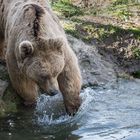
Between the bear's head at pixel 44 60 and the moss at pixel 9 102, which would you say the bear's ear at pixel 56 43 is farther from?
the moss at pixel 9 102

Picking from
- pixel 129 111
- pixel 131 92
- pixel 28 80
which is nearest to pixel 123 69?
pixel 131 92

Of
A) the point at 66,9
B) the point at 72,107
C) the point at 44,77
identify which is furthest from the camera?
the point at 66,9

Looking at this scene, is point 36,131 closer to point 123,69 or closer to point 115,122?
point 115,122

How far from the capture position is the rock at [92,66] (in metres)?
10.3

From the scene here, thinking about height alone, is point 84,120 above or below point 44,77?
below

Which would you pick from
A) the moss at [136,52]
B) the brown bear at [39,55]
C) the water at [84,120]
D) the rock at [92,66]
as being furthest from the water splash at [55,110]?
the moss at [136,52]

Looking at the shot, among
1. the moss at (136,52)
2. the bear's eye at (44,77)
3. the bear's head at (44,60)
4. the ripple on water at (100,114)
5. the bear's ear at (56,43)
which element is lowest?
the ripple on water at (100,114)

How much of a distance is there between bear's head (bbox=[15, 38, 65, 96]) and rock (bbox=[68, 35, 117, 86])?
237cm

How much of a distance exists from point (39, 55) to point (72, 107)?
1176mm

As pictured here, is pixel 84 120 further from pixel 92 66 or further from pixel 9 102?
pixel 92 66

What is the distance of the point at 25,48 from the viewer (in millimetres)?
7762

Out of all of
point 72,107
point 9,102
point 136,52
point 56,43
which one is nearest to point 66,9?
point 136,52

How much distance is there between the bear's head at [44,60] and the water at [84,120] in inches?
31.2

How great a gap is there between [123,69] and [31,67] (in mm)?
3589
